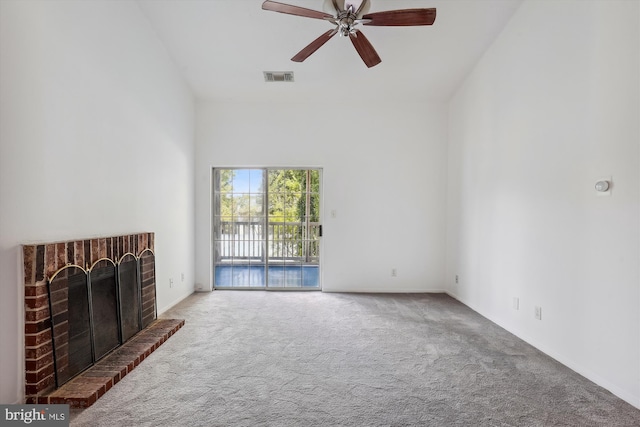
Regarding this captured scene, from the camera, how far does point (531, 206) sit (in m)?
3.20

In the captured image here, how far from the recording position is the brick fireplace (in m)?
2.07

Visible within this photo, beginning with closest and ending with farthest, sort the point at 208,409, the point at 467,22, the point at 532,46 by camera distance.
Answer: the point at 208,409 < the point at 532,46 < the point at 467,22

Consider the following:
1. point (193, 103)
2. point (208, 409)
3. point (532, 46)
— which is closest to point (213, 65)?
point (193, 103)

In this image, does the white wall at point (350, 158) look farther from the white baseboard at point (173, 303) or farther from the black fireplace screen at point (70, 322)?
the black fireplace screen at point (70, 322)

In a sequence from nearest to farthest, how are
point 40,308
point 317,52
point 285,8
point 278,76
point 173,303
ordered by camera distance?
Answer: point 40,308 < point 285,8 < point 317,52 < point 173,303 < point 278,76

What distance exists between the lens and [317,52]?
4043 millimetres

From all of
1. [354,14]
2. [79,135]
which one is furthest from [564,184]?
[79,135]

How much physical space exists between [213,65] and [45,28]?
2238mm

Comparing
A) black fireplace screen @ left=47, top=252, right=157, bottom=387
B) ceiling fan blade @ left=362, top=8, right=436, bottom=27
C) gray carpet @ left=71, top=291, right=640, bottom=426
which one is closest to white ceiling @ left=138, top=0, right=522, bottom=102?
ceiling fan blade @ left=362, top=8, right=436, bottom=27

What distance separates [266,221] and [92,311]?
9.41ft

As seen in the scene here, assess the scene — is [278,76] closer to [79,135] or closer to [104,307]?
[79,135]

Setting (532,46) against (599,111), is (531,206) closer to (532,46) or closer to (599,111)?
(599,111)

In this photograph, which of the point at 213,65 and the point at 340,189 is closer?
the point at 213,65

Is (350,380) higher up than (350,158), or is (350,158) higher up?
(350,158)
